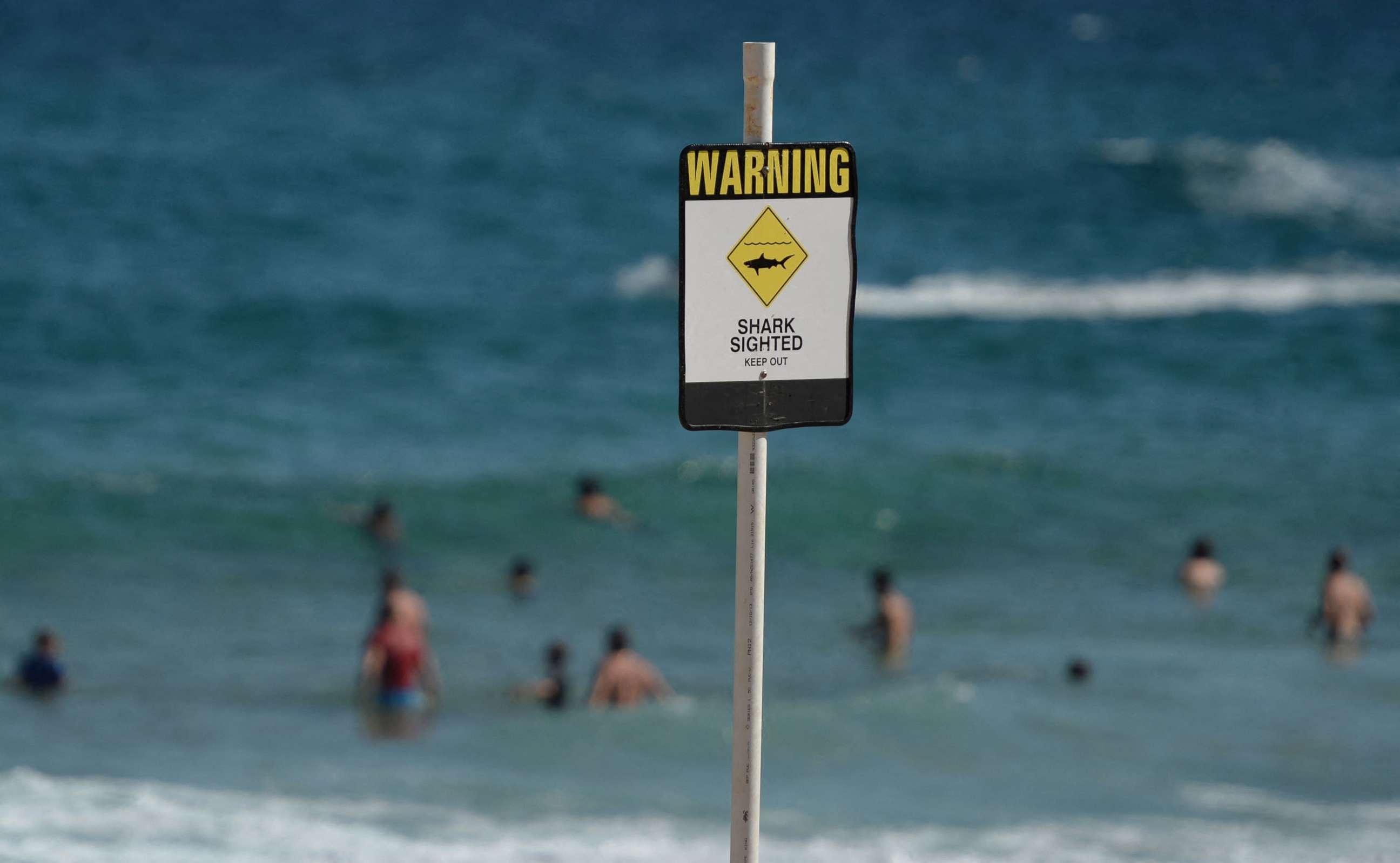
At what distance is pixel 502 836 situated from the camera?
1015 centimetres

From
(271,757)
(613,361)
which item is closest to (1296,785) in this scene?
(271,757)

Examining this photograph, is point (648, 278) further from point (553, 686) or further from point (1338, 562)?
point (553, 686)

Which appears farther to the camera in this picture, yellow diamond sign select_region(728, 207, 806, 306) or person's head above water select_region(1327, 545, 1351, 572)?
person's head above water select_region(1327, 545, 1351, 572)

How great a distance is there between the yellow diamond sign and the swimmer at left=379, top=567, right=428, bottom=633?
1093cm

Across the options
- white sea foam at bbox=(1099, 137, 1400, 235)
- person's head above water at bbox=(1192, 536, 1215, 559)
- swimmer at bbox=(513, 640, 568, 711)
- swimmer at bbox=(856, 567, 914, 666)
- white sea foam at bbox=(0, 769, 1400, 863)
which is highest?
white sea foam at bbox=(1099, 137, 1400, 235)

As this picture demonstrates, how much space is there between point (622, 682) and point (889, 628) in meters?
2.81

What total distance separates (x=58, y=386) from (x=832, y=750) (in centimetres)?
1448

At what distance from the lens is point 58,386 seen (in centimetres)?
2359

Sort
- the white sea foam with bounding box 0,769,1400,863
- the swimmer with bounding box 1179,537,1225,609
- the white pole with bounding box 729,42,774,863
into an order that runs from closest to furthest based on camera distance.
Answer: the white pole with bounding box 729,42,774,863 → the white sea foam with bounding box 0,769,1400,863 → the swimmer with bounding box 1179,537,1225,609

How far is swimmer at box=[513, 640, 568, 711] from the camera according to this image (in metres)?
14.0

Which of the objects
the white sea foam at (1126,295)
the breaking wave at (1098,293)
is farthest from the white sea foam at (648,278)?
the white sea foam at (1126,295)

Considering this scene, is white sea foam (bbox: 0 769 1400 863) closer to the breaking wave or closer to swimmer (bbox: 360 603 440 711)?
swimmer (bbox: 360 603 440 711)

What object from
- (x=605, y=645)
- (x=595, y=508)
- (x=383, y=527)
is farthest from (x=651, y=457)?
(x=605, y=645)

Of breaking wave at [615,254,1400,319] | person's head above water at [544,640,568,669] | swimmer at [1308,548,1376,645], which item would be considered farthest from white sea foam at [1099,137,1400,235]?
person's head above water at [544,640,568,669]
